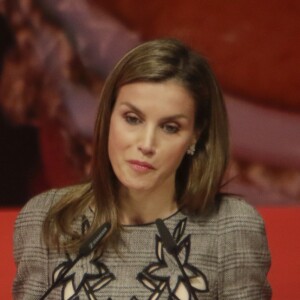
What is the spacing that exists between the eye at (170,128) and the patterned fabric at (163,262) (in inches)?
6.4

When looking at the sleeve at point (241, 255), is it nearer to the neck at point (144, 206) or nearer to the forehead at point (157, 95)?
the neck at point (144, 206)

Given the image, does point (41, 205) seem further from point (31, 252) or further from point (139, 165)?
point (139, 165)

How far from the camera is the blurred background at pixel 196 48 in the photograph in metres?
2.03

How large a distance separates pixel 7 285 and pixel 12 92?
695mm

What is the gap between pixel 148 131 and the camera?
1020 mm

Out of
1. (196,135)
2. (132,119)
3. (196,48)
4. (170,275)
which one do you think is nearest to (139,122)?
(132,119)

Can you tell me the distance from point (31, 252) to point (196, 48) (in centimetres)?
105

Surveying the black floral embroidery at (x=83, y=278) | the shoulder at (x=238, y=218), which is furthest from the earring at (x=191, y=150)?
the black floral embroidery at (x=83, y=278)

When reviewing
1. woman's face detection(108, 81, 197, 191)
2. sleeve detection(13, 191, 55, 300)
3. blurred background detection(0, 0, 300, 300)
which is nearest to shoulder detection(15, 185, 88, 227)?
sleeve detection(13, 191, 55, 300)

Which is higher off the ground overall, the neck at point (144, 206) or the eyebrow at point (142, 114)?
the eyebrow at point (142, 114)

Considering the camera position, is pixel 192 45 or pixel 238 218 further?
pixel 192 45

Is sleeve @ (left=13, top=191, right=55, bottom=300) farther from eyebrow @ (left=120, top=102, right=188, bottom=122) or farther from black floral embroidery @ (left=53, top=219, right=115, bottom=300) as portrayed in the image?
eyebrow @ (left=120, top=102, right=188, bottom=122)

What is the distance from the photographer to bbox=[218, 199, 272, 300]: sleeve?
110 centimetres

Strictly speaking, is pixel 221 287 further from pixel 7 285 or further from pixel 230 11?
pixel 230 11
